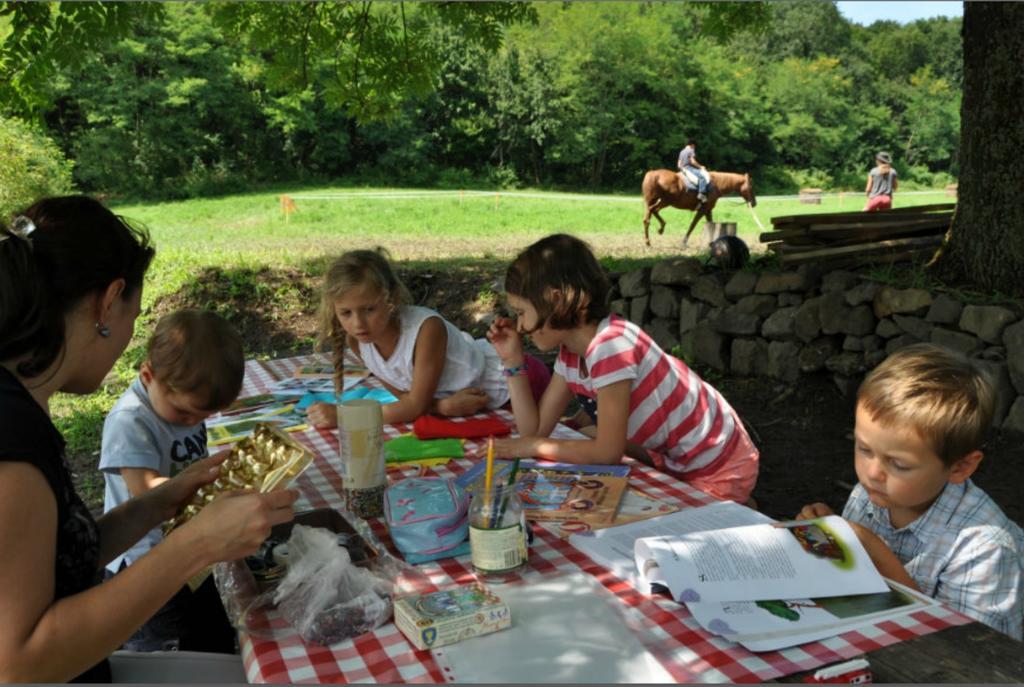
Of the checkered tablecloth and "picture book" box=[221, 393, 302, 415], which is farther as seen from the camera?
"picture book" box=[221, 393, 302, 415]

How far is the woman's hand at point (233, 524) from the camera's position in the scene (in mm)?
1302

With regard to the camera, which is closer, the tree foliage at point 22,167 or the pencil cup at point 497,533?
the pencil cup at point 497,533

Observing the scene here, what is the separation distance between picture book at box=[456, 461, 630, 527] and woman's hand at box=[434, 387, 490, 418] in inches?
22.6

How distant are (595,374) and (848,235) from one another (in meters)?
4.35

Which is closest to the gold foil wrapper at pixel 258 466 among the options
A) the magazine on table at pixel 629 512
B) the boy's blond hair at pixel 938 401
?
the magazine on table at pixel 629 512

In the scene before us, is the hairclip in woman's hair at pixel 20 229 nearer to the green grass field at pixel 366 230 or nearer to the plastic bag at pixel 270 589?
the plastic bag at pixel 270 589

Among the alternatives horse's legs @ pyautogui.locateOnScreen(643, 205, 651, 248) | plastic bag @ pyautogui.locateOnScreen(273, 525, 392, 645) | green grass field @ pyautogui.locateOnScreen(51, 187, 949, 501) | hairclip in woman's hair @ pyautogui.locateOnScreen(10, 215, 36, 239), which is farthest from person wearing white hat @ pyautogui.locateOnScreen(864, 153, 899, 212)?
hairclip in woman's hair @ pyautogui.locateOnScreen(10, 215, 36, 239)

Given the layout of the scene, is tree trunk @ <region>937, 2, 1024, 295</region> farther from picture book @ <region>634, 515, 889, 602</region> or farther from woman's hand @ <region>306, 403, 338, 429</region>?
woman's hand @ <region>306, 403, 338, 429</region>

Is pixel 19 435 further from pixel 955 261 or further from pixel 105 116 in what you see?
pixel 105 116

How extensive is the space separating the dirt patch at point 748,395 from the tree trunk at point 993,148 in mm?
1050

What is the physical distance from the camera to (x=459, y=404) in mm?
2736

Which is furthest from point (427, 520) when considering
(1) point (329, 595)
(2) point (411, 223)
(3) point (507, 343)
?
(2) point (411, 223)

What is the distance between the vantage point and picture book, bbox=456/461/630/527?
6.06ft

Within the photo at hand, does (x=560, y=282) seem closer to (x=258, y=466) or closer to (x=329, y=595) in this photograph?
(x=258, y=466)
